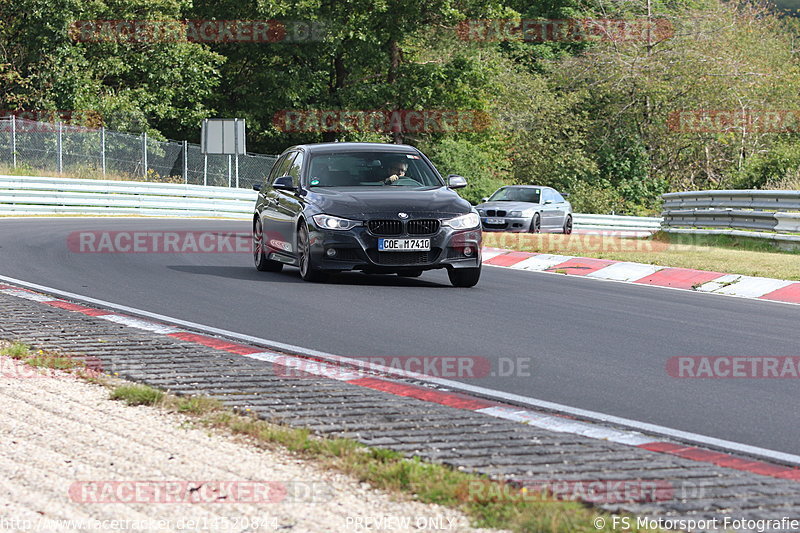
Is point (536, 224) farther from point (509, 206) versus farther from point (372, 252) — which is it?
point (372, 252)

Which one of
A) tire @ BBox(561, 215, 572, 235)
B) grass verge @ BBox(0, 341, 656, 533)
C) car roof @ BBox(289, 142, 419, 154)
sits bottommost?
tire @ BBox(561, 215, 572, 235)

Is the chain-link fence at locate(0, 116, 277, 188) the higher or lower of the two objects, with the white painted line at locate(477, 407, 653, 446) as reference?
higher

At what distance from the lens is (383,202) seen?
43.0 feet

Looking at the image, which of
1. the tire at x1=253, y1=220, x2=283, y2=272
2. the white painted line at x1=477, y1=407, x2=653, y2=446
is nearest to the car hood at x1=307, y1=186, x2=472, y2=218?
the tire at x1=253, y1=220, x2=283, y2=272

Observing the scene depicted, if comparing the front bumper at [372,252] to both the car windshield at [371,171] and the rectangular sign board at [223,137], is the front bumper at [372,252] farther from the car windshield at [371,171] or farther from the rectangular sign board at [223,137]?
the rectangular sign board at [223,137]

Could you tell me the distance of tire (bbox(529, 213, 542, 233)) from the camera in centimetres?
2912

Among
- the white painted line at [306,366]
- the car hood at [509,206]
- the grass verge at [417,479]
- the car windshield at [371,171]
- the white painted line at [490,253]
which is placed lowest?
the white painted line at [490,253]

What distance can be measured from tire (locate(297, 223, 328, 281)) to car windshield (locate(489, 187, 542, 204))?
16726mm

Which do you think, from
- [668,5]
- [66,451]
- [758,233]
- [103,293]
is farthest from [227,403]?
[668,5]

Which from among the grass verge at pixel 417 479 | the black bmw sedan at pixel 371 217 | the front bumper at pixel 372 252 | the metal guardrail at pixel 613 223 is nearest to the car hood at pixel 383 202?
the black bmw sedan at pixel 371 217

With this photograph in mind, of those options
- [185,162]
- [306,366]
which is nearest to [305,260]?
[306,366]

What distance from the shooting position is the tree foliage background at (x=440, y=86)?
4219 centimetres

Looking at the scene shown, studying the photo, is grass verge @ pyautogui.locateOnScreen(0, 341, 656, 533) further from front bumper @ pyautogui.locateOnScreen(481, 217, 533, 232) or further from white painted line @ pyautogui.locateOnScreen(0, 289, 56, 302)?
front bumper @ pyautogui.locateOnScreen(481, 217, 533, 232)

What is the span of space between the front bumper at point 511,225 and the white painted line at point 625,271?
11.8 metres
